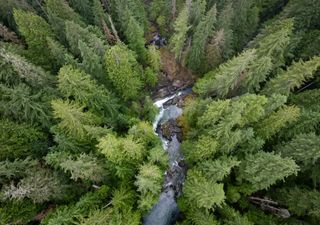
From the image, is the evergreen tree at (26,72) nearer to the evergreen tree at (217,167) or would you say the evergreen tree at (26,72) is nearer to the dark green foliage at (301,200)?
the evergreen tree at (217,167)

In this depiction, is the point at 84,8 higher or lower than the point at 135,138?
higher

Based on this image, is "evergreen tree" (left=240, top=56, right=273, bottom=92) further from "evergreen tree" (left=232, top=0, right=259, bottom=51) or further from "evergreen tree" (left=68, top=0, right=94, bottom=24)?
"evergreen tree" (left=68, top=0, right=94, bottom=24)

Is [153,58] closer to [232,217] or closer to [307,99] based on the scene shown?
[307,99]

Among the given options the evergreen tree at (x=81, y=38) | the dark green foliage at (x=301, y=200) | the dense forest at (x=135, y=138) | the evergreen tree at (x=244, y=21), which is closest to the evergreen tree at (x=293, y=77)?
the dense forest at (x=135, y=138)

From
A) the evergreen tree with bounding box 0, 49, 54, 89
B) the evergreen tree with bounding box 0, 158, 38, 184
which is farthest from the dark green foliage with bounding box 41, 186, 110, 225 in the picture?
the evergreen tree with bounding box 0, 49, 54, 89

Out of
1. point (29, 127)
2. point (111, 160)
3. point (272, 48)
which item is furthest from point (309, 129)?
point (29, 127)

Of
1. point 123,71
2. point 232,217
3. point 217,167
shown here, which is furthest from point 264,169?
point 123,71
